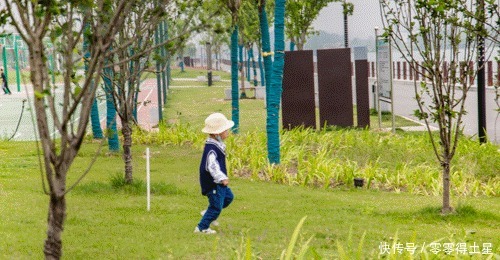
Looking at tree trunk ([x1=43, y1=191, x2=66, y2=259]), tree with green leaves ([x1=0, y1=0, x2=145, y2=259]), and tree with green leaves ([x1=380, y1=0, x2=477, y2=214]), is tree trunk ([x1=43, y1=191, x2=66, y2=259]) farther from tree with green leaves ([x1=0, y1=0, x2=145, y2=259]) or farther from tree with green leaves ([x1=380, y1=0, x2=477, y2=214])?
tree with green leaves ([x1=380, y1=0, x2=477, y2=214])

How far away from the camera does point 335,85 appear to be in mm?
20734

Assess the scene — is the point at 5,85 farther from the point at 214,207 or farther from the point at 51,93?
the point at 51,93

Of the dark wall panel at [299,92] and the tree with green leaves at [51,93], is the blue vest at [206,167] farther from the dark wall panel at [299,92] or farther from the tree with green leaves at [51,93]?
the dark wall panel at [299,92]

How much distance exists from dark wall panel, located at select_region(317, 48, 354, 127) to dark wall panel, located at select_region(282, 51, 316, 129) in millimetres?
680

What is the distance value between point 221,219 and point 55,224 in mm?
4359

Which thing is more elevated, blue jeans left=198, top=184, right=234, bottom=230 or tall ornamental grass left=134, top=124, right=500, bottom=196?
blue jeans left=198, top=184, right=234, bottom=230

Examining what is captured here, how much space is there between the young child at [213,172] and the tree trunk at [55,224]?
3.18 m

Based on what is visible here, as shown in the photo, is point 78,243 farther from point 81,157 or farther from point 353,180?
point 81,157

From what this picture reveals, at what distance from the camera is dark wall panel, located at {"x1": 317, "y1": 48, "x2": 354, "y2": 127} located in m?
20.6

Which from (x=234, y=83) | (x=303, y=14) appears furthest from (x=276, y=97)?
(x=303, y=14)

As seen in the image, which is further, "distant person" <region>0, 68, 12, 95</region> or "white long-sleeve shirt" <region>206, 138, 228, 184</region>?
"distant person" <region>0, 68, 12, 95</region>

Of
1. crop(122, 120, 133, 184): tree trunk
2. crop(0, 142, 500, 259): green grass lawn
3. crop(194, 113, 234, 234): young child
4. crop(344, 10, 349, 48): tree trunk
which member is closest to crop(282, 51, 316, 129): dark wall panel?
crop(344, 10, 349, 48): tree trunk

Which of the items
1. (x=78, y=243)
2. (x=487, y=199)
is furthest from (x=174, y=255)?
(x=487, y=199)

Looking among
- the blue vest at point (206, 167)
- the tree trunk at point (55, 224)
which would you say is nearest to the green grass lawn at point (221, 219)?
the blue vest at point (206, 167)
